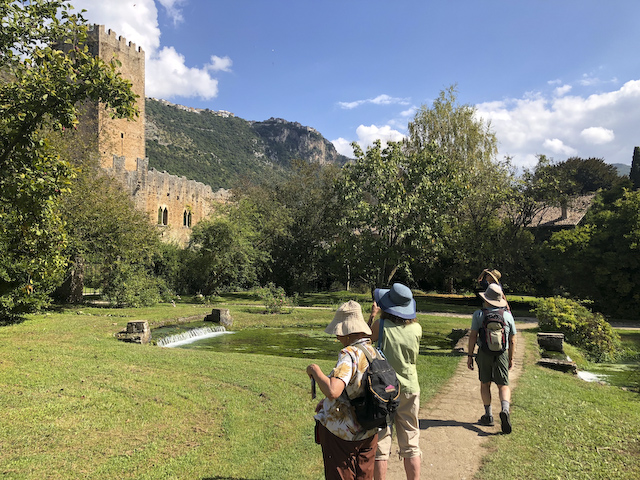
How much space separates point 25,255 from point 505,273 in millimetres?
20738

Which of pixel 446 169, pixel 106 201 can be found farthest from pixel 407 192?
pixel 106 201

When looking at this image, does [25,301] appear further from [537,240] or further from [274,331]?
[537,240]

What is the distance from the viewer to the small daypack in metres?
5.10

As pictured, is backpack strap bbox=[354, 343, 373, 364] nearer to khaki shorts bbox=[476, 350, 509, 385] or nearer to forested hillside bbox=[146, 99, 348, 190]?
khaki shorts bbox=[476, 350, 509, 385]

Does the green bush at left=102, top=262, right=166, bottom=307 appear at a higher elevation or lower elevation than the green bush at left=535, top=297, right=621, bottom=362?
higher

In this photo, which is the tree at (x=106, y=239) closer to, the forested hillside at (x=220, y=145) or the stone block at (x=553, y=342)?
the stone block at (x=553, y=342)

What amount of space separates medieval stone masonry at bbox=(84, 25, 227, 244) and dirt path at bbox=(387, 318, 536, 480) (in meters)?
30.1

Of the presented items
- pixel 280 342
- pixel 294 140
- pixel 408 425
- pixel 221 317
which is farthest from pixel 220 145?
pixel 408 425

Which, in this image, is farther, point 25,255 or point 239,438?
point 25,255

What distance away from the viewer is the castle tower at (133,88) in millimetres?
36438

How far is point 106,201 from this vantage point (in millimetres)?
17031

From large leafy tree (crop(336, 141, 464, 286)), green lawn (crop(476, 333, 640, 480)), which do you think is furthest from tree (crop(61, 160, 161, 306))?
green lawn (crop(476, 333, 640, 480))

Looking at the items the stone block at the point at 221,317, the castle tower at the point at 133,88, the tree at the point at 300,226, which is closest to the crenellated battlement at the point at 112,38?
the castle tower at the point at 133,88

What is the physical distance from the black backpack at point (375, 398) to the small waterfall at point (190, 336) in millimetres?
9813
